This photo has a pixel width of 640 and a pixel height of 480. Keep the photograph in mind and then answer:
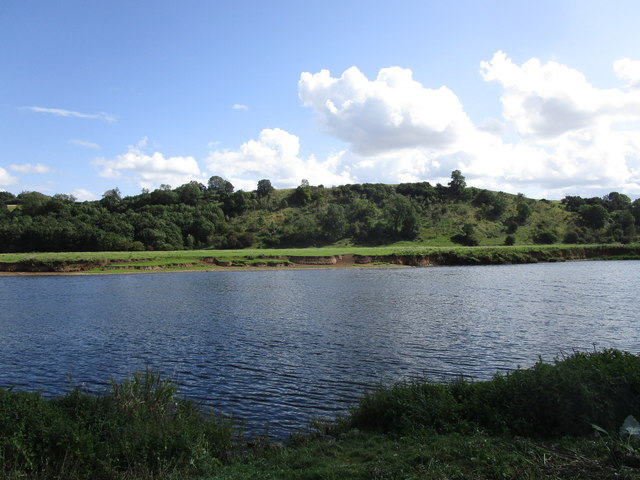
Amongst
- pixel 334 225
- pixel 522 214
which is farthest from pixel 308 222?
pixel 522 214

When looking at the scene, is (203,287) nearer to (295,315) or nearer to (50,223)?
(295,315)

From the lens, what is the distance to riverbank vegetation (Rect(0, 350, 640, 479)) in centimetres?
969

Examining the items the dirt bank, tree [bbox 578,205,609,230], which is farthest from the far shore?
tree [bbox 578,205,609,230]

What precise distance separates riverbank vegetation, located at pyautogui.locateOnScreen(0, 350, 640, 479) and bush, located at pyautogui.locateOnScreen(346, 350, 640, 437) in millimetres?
33

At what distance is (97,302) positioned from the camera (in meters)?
46.6

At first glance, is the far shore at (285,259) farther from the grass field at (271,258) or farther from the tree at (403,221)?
the tree at (403,221)

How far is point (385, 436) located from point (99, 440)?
7.73m

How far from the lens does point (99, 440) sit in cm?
1191

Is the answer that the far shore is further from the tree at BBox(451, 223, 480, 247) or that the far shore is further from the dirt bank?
the tree at BBox(451, 223, 480, 247)

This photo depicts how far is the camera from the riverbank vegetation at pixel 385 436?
969cm

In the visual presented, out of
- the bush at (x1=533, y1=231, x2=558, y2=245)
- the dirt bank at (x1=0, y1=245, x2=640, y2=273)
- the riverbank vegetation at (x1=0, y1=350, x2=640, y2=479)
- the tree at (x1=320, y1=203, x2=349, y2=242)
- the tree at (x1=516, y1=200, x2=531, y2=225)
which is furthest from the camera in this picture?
the tree at (x1=516, y1=200, x2=531, y2=225)

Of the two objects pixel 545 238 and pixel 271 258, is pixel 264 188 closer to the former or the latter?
pixel 271 258

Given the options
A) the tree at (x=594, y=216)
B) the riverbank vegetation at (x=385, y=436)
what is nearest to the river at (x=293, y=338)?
the riverbank vegetation at (x=385, y=436)

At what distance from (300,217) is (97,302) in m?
117
